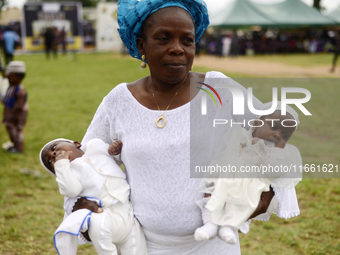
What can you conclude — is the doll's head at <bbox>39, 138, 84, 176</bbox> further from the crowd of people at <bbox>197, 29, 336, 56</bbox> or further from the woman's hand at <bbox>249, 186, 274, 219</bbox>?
the crowd of people at <bbox>197, 29, 336, 56</bbox>

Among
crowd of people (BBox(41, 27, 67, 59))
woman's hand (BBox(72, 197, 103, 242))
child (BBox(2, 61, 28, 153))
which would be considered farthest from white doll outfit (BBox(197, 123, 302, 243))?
crowd of people (BBox(41, 27, 67, 59))

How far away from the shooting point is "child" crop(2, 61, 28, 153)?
5.87 metres

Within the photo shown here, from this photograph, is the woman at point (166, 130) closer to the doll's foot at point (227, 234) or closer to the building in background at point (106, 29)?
the doll's foot at point (227, 234)

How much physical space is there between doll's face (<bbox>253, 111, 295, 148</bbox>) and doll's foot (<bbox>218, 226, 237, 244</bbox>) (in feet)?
1.35

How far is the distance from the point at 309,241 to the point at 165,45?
280 cm

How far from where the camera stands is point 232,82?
1587 mm

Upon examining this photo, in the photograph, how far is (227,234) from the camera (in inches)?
55.0

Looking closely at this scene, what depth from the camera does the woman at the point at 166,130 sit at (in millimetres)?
1508

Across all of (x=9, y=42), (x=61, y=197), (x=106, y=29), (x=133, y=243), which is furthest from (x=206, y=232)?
(x=106, y=29)

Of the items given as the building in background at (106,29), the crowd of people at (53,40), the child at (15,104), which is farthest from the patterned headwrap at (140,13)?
the building in background at (106,29)

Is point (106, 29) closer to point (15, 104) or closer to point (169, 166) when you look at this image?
point (15, 104)

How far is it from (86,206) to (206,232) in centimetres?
54

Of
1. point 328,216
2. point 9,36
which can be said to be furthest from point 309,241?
point 9,36

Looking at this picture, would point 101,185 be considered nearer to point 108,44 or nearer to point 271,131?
point 271,131
